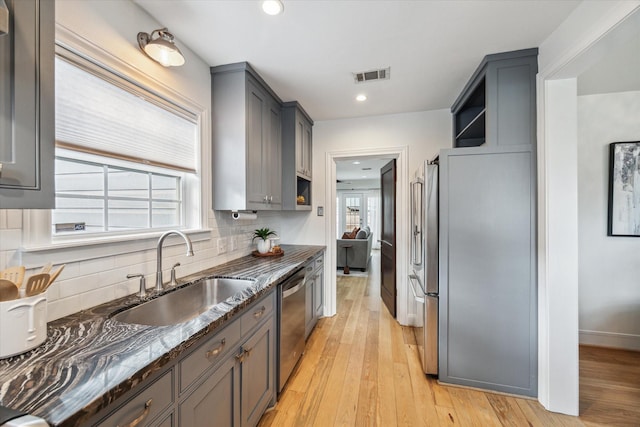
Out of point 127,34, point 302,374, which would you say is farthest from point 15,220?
point 302,374

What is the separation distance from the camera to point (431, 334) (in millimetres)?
2117

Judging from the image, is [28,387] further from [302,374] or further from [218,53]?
[218,53]

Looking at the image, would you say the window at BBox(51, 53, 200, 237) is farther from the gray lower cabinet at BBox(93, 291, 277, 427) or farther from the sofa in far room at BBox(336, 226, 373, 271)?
the sofa in far room at BBox(336, 226, 373, 271)

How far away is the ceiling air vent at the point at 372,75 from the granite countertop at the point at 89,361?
2136 mm

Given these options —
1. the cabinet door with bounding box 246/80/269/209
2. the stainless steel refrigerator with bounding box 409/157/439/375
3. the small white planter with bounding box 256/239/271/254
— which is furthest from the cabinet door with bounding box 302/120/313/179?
the stainless steel refrigerator with bounding box 409/157/439/375

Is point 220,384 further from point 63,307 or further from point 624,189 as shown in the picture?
point 624,189

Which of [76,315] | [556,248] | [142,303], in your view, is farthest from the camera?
[556,248]

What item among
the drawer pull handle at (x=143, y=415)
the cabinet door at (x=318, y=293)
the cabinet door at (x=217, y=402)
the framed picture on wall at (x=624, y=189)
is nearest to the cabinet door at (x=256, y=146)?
the cabinet door at (x=318, y=293)

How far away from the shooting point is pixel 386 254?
3.73 m

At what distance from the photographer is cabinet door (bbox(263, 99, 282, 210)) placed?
8.50 ft

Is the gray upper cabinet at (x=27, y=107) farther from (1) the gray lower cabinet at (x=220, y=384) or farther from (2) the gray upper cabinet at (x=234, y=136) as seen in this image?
(2) the gray upper cabinet at (x=234, y=136)

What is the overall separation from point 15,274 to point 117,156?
2.56ft

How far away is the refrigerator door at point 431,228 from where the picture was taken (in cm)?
210

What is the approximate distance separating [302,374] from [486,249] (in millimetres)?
1828
